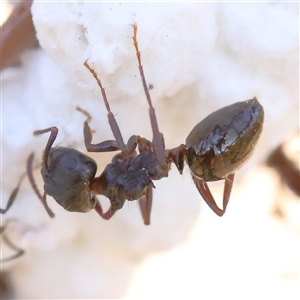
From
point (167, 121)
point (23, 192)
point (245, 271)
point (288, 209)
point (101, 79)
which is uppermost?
point (101, 79)

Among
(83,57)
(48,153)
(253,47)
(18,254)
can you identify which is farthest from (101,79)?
(18,254)

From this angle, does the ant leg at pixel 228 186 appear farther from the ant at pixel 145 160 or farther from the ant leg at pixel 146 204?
the ant leg at pixel 146 204

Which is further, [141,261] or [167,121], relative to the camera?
[141,261]

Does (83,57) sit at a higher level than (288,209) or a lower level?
higher

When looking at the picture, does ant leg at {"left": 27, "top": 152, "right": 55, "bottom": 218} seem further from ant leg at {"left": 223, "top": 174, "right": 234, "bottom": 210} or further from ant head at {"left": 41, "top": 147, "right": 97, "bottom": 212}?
ant leg at {"left": 223, "top": 174, "right": 234, "bottom": 210}

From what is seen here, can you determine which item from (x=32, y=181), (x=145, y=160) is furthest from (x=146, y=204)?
Result: (x=32, y=181)

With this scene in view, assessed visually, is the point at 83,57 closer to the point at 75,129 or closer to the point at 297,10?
the point at 75,129

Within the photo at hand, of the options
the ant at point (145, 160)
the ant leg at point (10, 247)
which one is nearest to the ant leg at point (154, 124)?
the ant at point (145, 160)
